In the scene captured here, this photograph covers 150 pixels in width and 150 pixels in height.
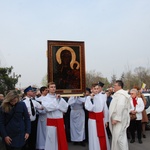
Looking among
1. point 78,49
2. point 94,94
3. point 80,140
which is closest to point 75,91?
point 94,94

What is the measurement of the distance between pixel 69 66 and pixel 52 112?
4.82 ft

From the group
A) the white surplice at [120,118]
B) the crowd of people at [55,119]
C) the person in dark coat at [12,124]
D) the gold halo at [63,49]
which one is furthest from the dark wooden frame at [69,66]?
the person in dark coat at [12,124]

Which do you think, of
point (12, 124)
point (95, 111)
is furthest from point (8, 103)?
point (95, 111)

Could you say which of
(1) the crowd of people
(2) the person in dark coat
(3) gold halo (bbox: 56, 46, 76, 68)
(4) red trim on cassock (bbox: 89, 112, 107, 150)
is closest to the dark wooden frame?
(3) gold halo (bbox: 56, 46, 76, 68)

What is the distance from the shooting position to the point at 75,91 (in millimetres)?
6434

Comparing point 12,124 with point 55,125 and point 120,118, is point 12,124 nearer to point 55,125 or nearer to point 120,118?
point 55,125

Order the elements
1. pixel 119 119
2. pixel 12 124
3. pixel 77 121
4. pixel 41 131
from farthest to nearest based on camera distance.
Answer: pixel 77 121
pixel 41 131
pixel 119 119
pixel 12 124

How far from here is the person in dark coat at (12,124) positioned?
13.6 ft

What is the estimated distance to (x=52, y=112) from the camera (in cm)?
574

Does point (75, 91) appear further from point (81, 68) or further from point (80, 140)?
point (80, 140)

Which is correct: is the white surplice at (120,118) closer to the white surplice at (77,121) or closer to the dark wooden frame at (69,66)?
the dark wooden frame at (69,66)

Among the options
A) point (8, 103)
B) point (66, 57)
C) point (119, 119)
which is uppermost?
point (66, 57)

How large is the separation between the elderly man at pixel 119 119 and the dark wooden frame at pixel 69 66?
1.13 m

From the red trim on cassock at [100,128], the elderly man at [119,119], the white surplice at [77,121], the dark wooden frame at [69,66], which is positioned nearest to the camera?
the elderly man at [119,119]
